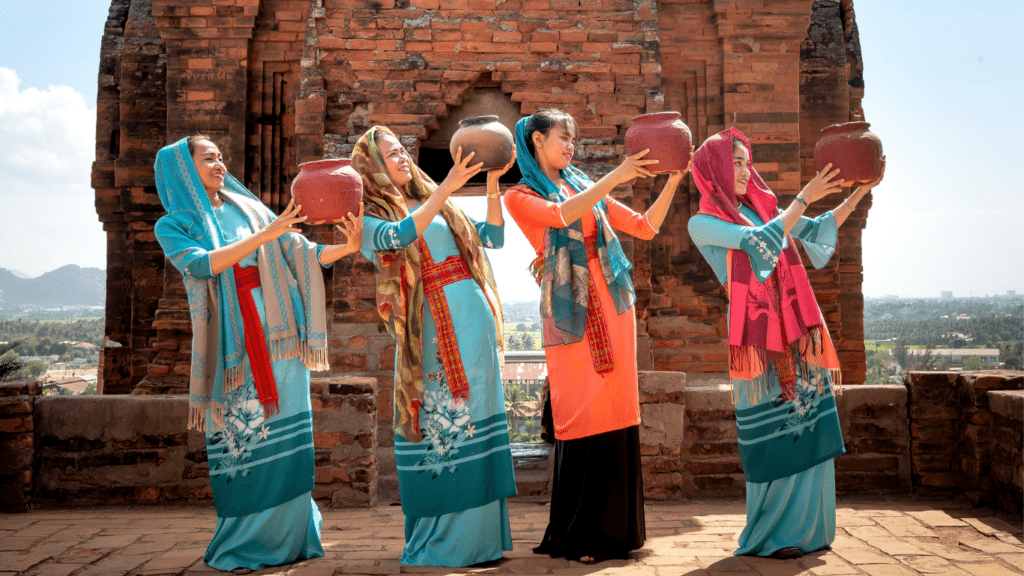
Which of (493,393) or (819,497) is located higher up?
(493,393)

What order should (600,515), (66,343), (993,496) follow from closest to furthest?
(600,515)
(993,496)
(66,343)

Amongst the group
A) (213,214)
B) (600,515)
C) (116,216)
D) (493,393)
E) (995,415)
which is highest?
(116,216)

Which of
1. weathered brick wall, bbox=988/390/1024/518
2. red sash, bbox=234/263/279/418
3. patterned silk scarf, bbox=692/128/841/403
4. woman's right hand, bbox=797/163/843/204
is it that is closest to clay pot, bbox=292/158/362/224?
red sash, bbox=234/263/279/418

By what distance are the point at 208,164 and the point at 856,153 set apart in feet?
8.45

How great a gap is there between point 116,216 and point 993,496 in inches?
294

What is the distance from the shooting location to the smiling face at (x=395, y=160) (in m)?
3.12

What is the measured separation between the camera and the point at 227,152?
20.3 ft

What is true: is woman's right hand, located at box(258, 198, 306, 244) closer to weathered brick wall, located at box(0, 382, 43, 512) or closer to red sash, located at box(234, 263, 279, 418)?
red sash, located at box(234, 263, 279, 418)

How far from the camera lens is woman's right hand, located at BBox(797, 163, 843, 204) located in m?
2.94

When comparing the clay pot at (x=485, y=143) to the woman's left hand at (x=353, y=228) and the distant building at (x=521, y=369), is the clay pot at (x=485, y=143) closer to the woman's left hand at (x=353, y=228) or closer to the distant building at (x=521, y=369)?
the woman's left hand at (x=353, y=228)

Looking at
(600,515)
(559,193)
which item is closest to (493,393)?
(600,515)

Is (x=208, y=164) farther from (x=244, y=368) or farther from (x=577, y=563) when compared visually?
(x=577, y=563)

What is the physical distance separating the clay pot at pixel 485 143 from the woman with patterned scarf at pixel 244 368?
0.51 meters

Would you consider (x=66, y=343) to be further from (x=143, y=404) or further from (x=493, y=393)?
(x=493, y=393)
